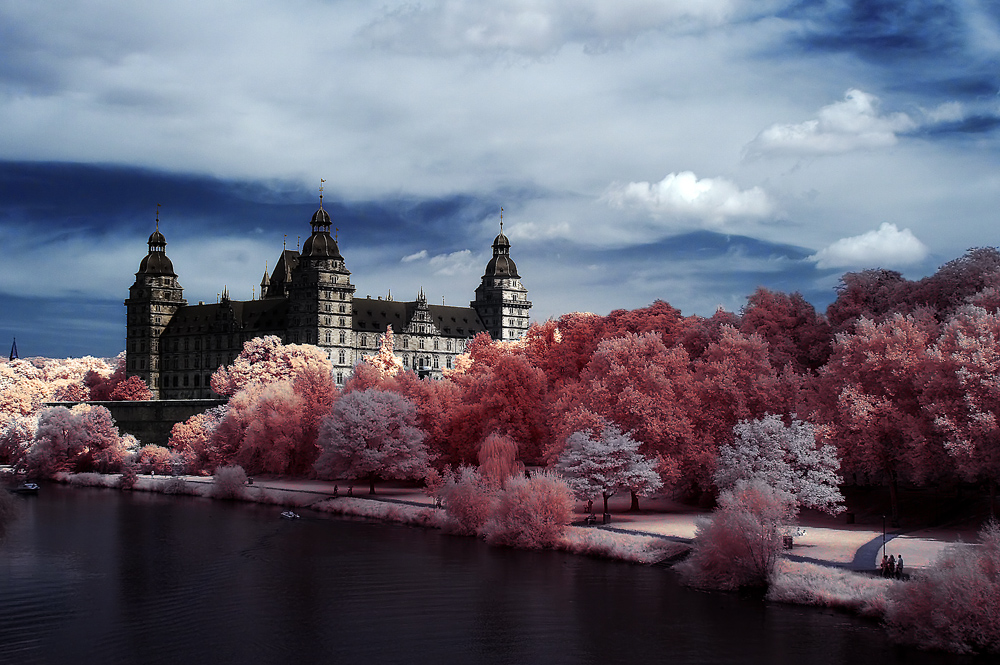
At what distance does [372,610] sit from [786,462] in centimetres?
2132

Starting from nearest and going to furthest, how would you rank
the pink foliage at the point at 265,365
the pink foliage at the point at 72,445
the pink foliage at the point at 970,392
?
the pink foliage at the point at 970,392 < the pink foliage at the point at 72,445 < the pink foliage at the point at 265,365

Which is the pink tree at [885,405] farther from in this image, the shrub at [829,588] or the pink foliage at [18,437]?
the pink foliage at [18,437]

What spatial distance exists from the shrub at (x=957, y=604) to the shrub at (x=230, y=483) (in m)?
53.0

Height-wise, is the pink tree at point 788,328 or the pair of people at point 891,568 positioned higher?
the pink tree at point 788,328

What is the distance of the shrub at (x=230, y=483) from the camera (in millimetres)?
74250

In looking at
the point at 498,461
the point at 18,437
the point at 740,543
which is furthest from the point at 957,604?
the point at 18,437

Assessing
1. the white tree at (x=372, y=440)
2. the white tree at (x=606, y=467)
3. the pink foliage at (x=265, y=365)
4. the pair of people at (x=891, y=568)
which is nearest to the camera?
the pair of people at (x=891, y=568)

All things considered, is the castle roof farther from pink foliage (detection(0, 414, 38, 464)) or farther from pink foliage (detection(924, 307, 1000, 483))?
pink foliage (detection(924, 307, 1000, 483))

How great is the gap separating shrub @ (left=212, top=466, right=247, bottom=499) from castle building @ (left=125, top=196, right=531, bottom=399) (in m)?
80.1

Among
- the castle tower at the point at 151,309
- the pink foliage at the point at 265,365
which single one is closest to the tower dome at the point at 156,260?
the castle tower at the point at 151,309

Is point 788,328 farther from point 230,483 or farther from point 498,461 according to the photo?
point 230,483

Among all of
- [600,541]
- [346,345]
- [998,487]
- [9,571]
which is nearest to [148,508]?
[9,571]

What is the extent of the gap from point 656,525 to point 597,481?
4.03 metres

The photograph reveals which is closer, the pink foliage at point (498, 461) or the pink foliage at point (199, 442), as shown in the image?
the pink foliage at point (498, 461)
